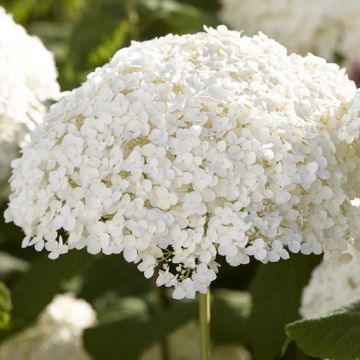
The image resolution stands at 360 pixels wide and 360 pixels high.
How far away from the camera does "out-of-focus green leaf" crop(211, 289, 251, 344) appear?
273 centimetres

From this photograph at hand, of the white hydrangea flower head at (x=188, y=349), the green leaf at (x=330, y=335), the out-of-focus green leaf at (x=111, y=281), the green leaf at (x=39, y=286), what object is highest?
the out-of-focus green leaf at (x=111, y=281)

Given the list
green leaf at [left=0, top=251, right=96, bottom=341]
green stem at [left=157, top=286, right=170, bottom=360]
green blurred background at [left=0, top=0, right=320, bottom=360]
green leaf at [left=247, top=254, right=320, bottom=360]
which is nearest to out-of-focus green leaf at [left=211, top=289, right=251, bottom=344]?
green blurred background at [left=0, top=0, right=320, bottom=360]

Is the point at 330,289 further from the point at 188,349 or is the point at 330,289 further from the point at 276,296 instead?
the point at 188,349

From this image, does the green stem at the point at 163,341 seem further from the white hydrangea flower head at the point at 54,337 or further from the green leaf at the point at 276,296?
the green leaf at the point at 276,296

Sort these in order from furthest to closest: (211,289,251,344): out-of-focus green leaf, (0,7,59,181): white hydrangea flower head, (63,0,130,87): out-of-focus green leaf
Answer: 1. (63,0,130,87): out-of-focus green leaf
2. (211,289,251,344): out-of-focus green leaf
3. (0,7,59,181): white hydrangea flower head

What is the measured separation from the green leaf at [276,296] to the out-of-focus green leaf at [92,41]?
31.7 inches

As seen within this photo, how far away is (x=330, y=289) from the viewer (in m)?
2.19

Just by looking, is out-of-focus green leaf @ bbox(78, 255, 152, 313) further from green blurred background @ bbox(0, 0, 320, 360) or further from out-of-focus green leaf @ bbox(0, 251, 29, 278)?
out-of-focus green leaf @ bbox(0, 251, 29, 278)

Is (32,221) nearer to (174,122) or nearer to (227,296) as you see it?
(174,122)

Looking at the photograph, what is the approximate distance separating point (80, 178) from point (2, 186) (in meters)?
1.60

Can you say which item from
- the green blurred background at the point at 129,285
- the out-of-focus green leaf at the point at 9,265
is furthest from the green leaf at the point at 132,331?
the out-of-focus green leaf at the point at 9,265

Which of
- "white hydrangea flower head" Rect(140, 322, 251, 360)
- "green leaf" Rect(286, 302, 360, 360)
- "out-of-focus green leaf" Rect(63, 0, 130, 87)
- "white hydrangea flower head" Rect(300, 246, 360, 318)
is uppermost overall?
"out-of-focus green leaf" Rect(63, 0, 130, 87)

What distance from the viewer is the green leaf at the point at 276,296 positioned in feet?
7.62

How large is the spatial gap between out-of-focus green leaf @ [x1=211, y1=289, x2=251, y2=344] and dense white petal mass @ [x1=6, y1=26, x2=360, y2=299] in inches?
42.0
